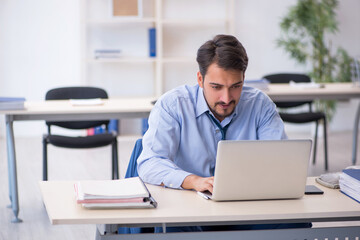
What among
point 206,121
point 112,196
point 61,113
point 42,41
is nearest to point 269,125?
point 206,121

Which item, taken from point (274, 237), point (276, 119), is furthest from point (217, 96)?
point (274, 237)

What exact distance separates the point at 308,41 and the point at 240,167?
204 inches

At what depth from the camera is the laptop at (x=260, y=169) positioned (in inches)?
71.1

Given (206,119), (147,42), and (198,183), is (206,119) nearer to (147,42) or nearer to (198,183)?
(198,183)

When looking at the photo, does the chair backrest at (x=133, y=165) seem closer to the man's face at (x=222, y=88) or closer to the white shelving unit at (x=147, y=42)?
the man's face at (x=222, y=88)

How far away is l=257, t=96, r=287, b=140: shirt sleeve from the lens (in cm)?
238

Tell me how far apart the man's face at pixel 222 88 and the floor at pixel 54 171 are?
5.07 ft

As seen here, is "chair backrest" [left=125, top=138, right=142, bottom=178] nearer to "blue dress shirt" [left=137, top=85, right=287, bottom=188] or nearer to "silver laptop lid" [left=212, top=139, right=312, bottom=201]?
"blue dress shirt" [left=137, top=85, right=287, bottom=188]

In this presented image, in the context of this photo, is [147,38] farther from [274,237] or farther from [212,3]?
[274,237]

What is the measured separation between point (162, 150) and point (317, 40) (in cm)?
455

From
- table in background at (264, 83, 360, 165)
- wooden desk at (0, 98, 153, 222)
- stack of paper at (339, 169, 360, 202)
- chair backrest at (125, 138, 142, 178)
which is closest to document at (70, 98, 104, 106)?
→ wooden desk at (0, 98, 153, 222)

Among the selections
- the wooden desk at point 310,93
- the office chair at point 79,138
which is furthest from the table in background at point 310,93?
the office chair at point 79,138

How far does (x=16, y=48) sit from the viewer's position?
20.8 feet

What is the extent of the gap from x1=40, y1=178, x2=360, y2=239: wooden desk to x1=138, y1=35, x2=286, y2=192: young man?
0.75 ft
